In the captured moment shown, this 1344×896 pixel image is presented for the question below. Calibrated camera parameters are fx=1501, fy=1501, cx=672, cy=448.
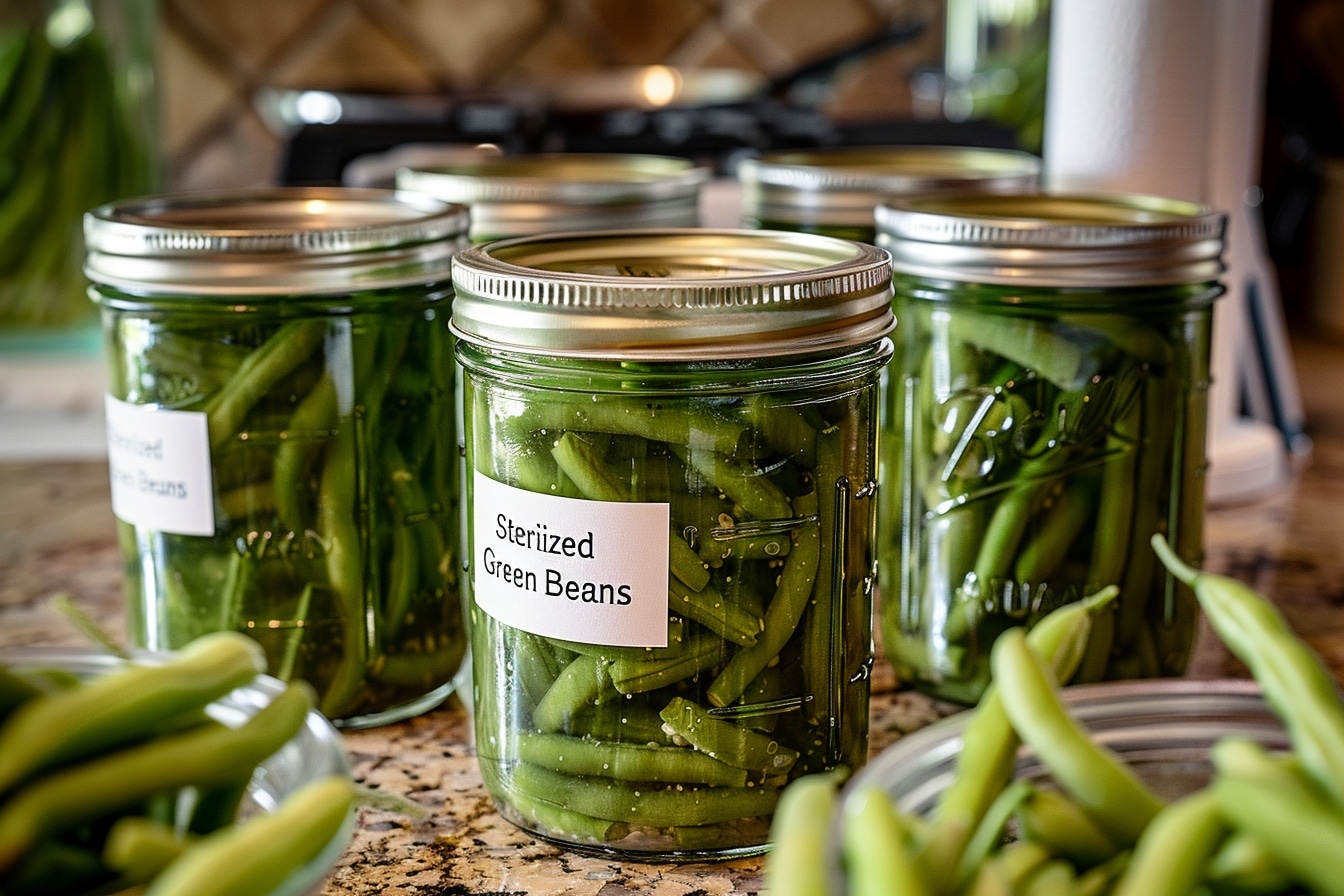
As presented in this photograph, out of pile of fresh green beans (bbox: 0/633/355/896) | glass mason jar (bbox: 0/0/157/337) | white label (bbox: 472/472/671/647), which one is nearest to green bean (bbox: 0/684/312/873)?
pile of fresh green beans (bbox: 0/633/355/896)

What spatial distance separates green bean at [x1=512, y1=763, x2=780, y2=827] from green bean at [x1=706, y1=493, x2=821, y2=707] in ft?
0.12

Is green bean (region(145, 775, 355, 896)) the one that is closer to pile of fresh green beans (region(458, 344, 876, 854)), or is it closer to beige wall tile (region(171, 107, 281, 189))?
pile of fresh green beans (region(458, 344, 876, 854))

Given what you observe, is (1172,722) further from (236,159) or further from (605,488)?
(236,159)

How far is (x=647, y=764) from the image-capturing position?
20.9 inches

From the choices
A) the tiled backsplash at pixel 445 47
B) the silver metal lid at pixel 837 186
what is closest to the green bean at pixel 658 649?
the silver metal lid at pixel 837 186

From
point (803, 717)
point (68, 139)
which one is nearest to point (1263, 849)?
point (803, 717)

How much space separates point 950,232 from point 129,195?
0.90m

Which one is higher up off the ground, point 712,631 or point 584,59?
point 584,59

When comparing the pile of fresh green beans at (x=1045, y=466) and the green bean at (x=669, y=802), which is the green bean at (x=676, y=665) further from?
the pile of fresh green beans at (x=1045, y=466)

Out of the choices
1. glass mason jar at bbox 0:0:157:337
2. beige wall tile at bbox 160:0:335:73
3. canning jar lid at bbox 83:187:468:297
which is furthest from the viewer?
beige wall tile at bbox 160:0:335:73

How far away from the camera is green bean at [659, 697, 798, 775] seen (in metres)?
0.53

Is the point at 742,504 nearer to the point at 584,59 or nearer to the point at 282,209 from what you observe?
the point at 282,209

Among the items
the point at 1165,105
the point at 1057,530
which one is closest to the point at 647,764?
→ the point at 1057,530

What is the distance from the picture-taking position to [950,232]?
0.64m
